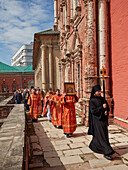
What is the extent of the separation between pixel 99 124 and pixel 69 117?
198 cm

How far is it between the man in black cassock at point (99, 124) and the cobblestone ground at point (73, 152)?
0.80ft

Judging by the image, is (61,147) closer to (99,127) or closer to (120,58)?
(99,127)

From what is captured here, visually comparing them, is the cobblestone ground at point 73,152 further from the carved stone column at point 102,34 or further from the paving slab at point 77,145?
the carved stone column at point 102,34

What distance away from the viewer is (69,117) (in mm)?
6199

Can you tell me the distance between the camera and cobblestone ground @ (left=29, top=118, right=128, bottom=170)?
3.93 meters

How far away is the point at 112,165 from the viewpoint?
12.8 ft

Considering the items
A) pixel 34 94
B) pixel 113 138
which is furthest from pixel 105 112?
pixel 34 94

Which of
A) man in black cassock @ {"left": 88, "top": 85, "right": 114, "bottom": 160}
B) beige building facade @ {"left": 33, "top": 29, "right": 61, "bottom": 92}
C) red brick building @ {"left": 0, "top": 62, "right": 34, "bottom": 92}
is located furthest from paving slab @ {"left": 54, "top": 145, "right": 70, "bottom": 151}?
red brick building @ {"left": 0, "top": 62, "right": 34, "bottom": 92}

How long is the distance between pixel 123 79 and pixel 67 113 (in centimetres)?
258

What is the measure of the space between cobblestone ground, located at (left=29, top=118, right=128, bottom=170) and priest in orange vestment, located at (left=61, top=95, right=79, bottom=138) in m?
0.27

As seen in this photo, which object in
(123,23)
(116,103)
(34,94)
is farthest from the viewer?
(34,94)

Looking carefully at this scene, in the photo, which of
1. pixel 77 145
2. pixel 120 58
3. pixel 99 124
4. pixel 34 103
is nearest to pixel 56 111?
pixel 34 103

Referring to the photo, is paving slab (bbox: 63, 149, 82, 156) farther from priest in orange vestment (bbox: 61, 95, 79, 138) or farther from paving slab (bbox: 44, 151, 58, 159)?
priest in orange vestment (bbox: 61, 95, 79, 138)

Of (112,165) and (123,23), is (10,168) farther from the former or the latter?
(123,23)
